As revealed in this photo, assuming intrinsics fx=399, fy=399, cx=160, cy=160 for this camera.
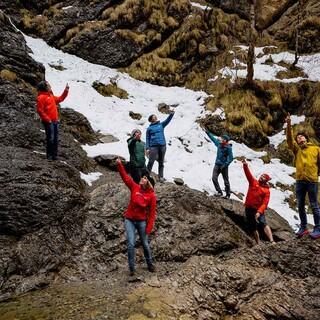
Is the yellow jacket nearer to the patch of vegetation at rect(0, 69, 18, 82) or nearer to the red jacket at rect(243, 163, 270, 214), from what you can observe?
the red jacket at rect(243, 163, 270, 214)

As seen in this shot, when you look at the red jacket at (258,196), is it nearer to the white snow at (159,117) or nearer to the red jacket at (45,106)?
the white snow at (159,117)

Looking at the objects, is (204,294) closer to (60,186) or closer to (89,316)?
(89,316)

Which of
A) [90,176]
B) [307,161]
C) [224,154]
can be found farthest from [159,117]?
[307,161]

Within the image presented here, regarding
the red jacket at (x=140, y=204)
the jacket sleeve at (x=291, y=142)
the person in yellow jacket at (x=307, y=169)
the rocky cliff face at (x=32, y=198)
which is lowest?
the rocky cliff face at (x=32, y=198)

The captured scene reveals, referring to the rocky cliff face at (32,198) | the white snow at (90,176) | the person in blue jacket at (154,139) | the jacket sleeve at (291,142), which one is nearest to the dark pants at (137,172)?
the person in blue jacket at (154,139)

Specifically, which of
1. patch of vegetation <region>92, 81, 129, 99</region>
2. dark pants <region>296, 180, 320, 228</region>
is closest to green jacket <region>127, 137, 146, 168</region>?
dark pants <region>296, 180, 320, 228</region>

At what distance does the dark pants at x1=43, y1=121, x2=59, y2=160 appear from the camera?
12812mm

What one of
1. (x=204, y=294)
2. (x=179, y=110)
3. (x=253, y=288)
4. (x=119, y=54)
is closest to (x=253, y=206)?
(x=253, y=288)

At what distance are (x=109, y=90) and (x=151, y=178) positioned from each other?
1262 centimetres

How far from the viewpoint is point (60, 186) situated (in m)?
12.0

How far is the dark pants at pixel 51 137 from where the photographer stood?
12.8 m

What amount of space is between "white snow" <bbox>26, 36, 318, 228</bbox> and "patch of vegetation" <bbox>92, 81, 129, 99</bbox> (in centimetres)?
32

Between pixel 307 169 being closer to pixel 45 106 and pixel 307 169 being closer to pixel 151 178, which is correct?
pixel 151 178

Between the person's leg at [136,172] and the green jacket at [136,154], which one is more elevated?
the green jacket at [136,154]
